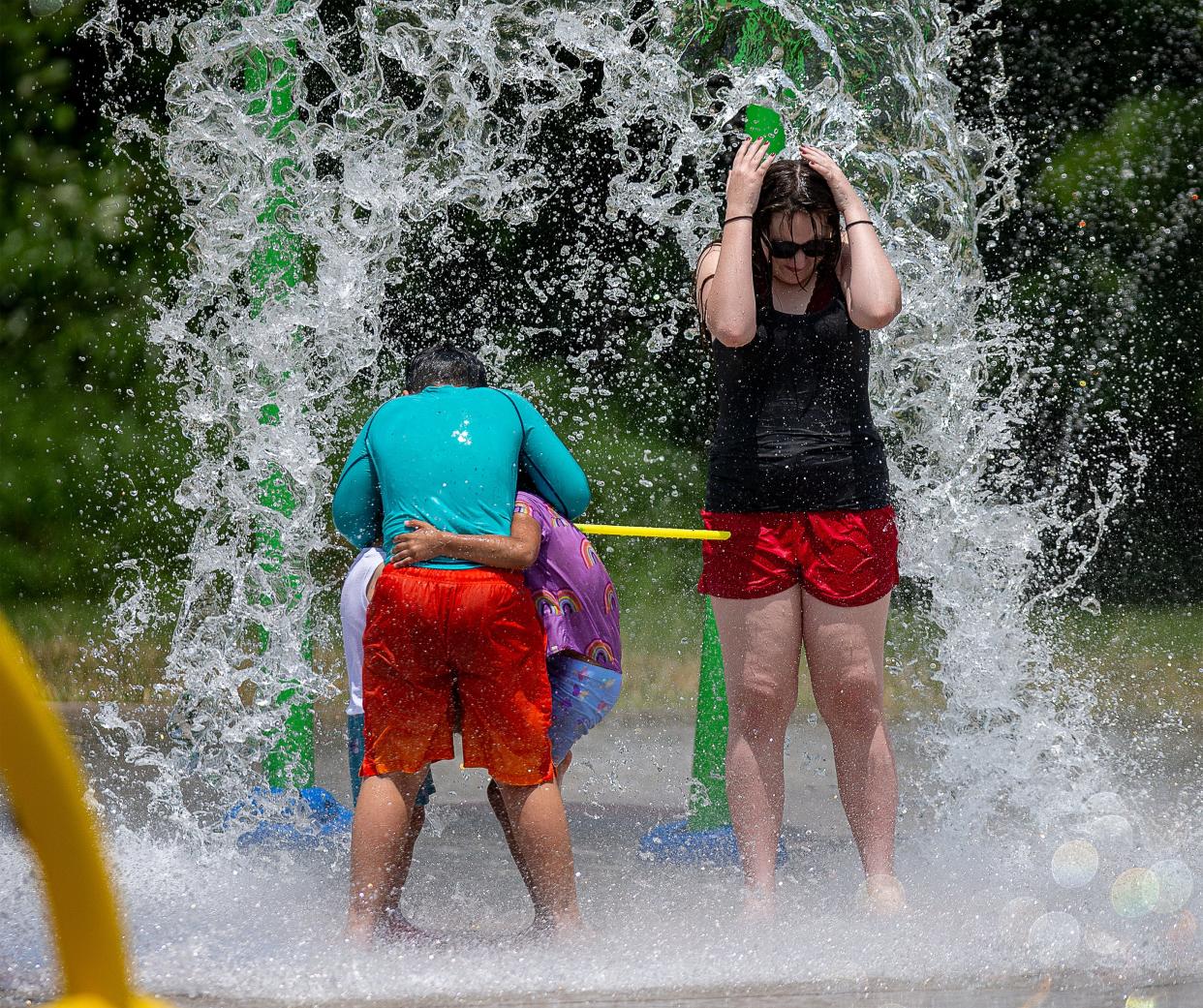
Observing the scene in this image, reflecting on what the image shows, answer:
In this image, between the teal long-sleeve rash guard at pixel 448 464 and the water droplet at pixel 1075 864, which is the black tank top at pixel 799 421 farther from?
the water droplet at pixel 1075 864

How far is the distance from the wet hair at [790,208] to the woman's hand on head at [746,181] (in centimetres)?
4

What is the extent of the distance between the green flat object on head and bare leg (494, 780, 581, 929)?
187cm

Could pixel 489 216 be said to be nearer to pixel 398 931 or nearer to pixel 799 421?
pixel 799 421

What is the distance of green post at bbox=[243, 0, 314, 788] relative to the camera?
14.4 ft

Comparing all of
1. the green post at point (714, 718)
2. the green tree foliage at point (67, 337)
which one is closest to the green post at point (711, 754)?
the green post at point (714, 718)

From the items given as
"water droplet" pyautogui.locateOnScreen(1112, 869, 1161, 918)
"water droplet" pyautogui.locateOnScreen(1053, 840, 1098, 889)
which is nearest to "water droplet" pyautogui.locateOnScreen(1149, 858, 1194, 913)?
"water droplet" pyautogui.locateOnScreen(1112, 869, 1161, 918)

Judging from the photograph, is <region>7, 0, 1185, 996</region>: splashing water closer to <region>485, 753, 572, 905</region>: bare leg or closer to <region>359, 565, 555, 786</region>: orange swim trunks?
<region>485, 753, 572, 905</region>: bare leg

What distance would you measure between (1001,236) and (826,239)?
8153mm

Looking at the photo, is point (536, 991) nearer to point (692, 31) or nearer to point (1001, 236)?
point (692, 31)

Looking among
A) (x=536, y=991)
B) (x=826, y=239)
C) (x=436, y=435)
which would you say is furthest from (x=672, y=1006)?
(x=826, y=239)

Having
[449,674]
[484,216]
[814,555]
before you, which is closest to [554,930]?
[449,674]

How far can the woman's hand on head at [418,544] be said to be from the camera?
3166mm

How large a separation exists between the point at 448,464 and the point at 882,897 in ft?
4.41

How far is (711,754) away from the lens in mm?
4250
